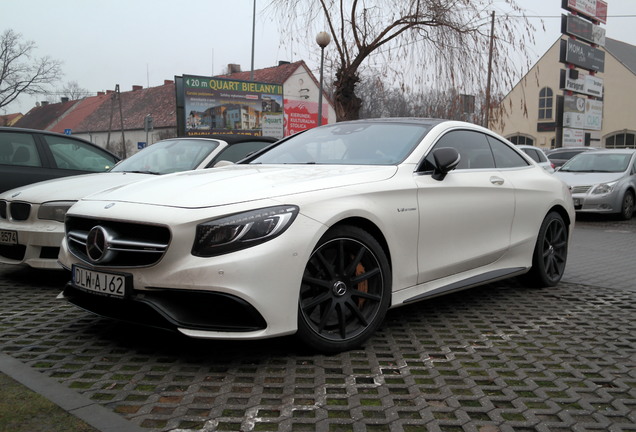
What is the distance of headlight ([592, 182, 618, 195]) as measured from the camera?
13.1 m

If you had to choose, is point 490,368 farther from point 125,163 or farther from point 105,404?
point 125,163

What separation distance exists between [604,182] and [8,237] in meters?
11.7

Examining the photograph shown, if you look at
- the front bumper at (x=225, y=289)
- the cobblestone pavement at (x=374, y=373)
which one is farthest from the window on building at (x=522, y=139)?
the front bumper at (x=225, y=289)

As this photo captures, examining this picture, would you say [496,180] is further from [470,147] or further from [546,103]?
[546,103]

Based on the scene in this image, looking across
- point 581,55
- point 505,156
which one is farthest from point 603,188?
point 581,55

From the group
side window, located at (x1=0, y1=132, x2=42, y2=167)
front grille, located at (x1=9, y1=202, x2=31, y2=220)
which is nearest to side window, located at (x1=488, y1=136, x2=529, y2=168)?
front grille, located at (x1=9, y1=202, x2=31, y2=220)

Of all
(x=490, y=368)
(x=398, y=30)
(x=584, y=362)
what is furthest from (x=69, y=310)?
(x=398, y=30)

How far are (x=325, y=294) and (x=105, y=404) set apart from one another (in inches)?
51.8

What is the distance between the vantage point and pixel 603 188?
43.2ft

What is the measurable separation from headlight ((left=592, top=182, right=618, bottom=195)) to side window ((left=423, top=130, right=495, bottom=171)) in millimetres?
8891

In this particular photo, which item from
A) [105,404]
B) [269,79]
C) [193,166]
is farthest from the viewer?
[269,79]

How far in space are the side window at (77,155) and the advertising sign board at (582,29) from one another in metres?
27.6

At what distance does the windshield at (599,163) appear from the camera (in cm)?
1396

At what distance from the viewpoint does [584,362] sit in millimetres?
3658
